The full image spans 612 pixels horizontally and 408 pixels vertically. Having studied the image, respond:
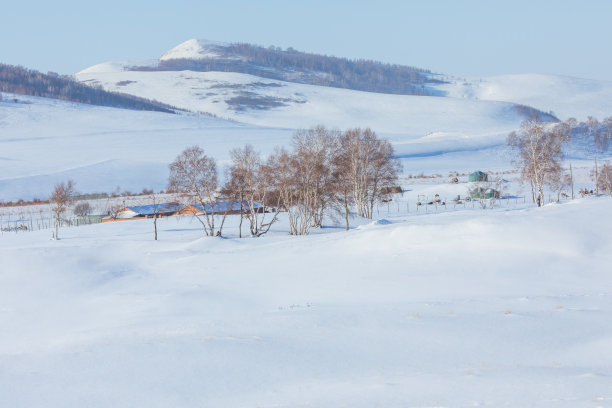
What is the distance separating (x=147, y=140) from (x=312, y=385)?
5666 inches

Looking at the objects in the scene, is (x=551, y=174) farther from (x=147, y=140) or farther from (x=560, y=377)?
(x=147, y=140)

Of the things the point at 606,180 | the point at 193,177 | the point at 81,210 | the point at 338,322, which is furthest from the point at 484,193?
the point at 338,322

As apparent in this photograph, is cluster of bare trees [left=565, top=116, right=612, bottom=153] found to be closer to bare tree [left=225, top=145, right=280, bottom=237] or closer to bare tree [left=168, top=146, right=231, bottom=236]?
bare tree [left=225, top=145, right=280, bottom=237]

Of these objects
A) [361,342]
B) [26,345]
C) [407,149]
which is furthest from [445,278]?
[407,149]

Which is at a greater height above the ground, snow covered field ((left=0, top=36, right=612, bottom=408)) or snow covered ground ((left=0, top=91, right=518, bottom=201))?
snow covered ground ((left=0, top=91, right=518, bottom=201))

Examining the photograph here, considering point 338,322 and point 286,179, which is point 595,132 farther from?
point 338,322

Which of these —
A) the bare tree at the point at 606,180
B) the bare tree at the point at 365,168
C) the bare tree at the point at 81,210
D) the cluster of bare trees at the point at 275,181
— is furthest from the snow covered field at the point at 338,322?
the bare tree at the point at 81,210

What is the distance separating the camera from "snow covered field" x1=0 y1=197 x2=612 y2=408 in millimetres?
10633

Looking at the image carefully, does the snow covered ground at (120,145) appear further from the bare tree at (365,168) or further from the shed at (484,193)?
the bare tree at (365,168)

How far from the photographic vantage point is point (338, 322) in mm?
15086

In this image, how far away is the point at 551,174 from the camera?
62.8 meters

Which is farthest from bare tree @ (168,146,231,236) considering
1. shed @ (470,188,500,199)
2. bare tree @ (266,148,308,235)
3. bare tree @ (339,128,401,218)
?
shed @ (470,188,500,199)

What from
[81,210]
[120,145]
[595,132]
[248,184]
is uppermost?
[595,132]

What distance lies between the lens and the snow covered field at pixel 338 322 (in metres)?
10.6
